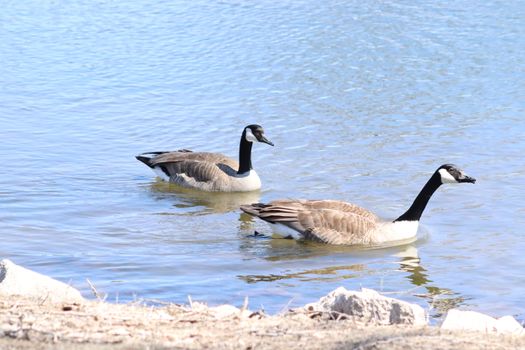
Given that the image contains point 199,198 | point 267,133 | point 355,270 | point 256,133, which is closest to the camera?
point 355,270

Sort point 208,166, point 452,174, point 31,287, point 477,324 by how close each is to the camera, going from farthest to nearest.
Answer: point 208,166
point 452,174
point 31,287
point 477,324

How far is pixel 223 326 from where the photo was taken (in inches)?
251

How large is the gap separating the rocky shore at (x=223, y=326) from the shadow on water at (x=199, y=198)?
5837 millimetres

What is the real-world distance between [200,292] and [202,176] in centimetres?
506

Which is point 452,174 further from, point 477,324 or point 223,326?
point 223,326

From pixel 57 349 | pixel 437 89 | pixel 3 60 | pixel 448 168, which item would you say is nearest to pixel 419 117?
pixel 437 89

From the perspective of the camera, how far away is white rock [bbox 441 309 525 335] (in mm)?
6969

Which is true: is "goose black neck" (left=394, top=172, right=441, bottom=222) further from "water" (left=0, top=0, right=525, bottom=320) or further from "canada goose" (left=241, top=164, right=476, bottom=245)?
"water" (left=0, top=0, right=525, bottom=320)

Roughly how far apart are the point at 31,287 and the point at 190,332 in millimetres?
1865

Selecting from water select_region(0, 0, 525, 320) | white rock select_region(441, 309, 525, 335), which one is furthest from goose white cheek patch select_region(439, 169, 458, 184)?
white rock select_region(441, 309, 525, 335)

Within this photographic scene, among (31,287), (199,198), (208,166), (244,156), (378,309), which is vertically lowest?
(378,309)

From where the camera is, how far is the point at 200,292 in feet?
30.7

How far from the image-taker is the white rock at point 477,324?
697 centimetres

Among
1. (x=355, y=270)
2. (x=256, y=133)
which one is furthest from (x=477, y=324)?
(x=256, y=133)
